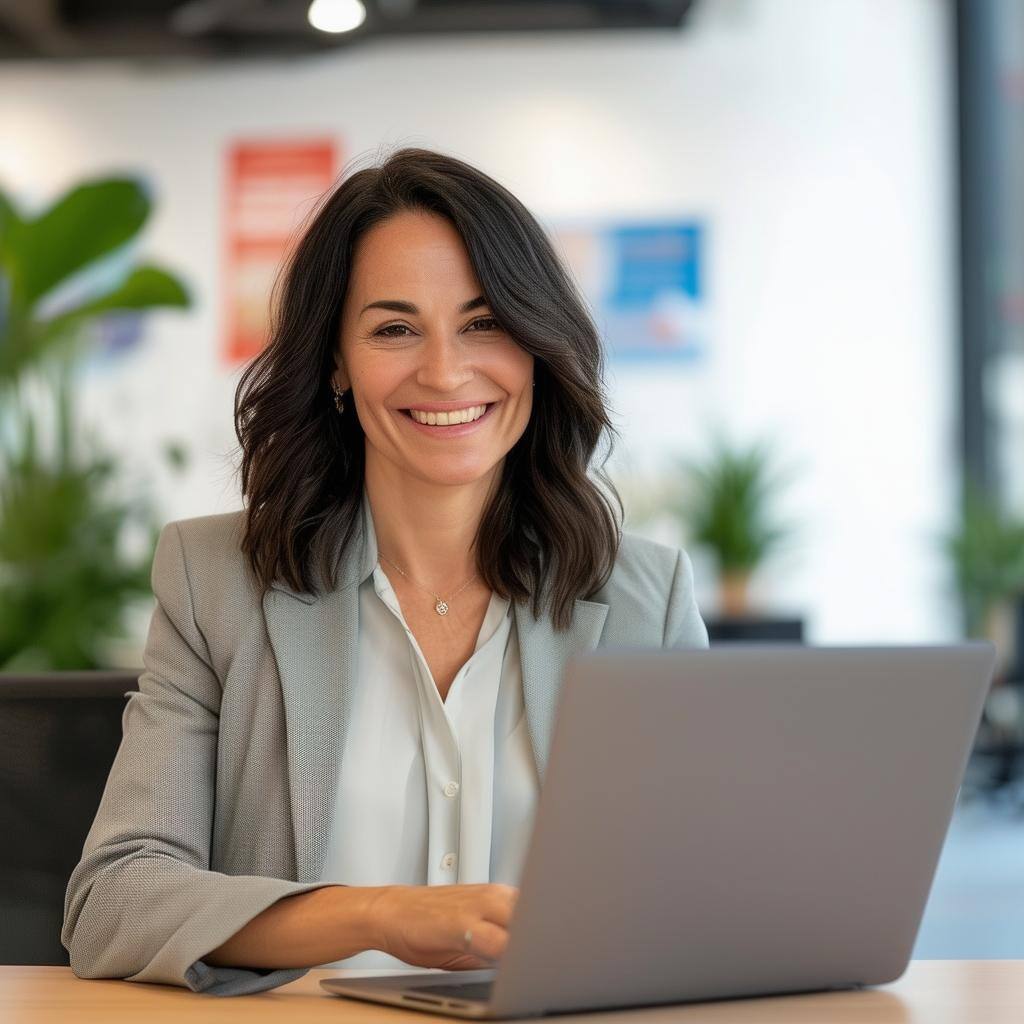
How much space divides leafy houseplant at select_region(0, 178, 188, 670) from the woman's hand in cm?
348

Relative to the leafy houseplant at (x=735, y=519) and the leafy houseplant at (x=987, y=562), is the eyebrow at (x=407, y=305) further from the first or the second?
the leafy houseplant at (x=987, y=562)

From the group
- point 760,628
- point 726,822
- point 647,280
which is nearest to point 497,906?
point 726,822

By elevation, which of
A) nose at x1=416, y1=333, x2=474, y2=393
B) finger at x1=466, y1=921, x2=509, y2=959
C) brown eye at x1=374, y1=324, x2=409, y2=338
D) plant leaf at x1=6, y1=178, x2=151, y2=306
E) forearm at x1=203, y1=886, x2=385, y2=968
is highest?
plant leaf at x1=6, y1=178, x2=151, y2=306

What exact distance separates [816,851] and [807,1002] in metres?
0.15

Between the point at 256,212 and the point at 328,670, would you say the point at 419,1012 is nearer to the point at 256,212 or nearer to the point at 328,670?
the point at 328,670

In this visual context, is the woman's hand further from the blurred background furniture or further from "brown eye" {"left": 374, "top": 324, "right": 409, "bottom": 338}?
the blurred background furniture

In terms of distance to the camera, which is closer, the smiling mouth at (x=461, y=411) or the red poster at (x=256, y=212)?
the smiling mouth at (x=461, y=411)

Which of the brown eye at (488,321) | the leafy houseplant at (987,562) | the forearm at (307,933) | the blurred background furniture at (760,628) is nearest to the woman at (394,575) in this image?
the brown eye at (488,321)

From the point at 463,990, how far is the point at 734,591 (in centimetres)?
578

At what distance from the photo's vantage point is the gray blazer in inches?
54.6

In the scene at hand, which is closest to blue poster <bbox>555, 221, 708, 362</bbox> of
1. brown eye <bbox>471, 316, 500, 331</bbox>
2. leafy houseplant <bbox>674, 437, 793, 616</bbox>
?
leafy houseplant <bbox>674, 437, 793, 616</bbox>

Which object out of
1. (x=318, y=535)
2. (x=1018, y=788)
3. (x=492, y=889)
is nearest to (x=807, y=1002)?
(x=492, y=889)

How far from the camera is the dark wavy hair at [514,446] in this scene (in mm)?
1785

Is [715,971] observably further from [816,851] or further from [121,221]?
[121,221]
